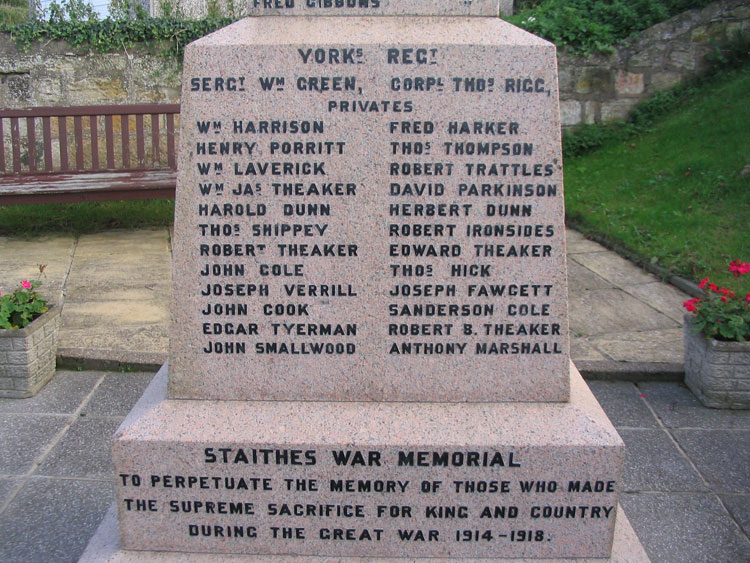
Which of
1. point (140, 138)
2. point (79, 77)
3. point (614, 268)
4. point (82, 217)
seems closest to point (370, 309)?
point (614, 268)

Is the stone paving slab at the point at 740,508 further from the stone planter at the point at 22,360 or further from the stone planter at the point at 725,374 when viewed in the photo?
the stone planter at the point at 22,360

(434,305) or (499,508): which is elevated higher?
(434,305)

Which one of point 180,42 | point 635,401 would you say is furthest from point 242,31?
point 180,42

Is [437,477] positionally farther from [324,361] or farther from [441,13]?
[441,13]

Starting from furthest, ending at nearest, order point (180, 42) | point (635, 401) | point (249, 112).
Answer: point (180, 42) → point (635, 401) → point (249, 112)

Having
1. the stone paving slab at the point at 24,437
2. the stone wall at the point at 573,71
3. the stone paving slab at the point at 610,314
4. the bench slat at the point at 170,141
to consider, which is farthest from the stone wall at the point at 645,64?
the stone paving slab at the point at 24,437

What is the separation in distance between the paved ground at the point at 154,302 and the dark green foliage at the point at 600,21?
3370mm

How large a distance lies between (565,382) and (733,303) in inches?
99.5

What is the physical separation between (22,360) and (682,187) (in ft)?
22.7

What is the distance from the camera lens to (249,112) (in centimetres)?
243

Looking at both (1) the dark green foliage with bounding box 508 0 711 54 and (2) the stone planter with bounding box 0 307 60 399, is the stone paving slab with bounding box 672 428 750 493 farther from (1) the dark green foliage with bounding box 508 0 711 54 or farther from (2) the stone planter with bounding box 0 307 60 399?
(1) the dark green foliage with bounding box 508 0 711 54

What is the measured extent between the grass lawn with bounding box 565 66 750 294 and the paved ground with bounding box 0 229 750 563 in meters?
0.51

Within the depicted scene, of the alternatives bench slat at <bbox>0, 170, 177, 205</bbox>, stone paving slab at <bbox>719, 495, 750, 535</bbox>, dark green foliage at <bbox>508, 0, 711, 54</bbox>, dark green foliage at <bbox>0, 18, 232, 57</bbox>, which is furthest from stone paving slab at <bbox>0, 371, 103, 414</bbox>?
dark green foliage at <bbox>508, 0, 711, 54</bbox>

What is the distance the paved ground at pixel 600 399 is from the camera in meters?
3.14
